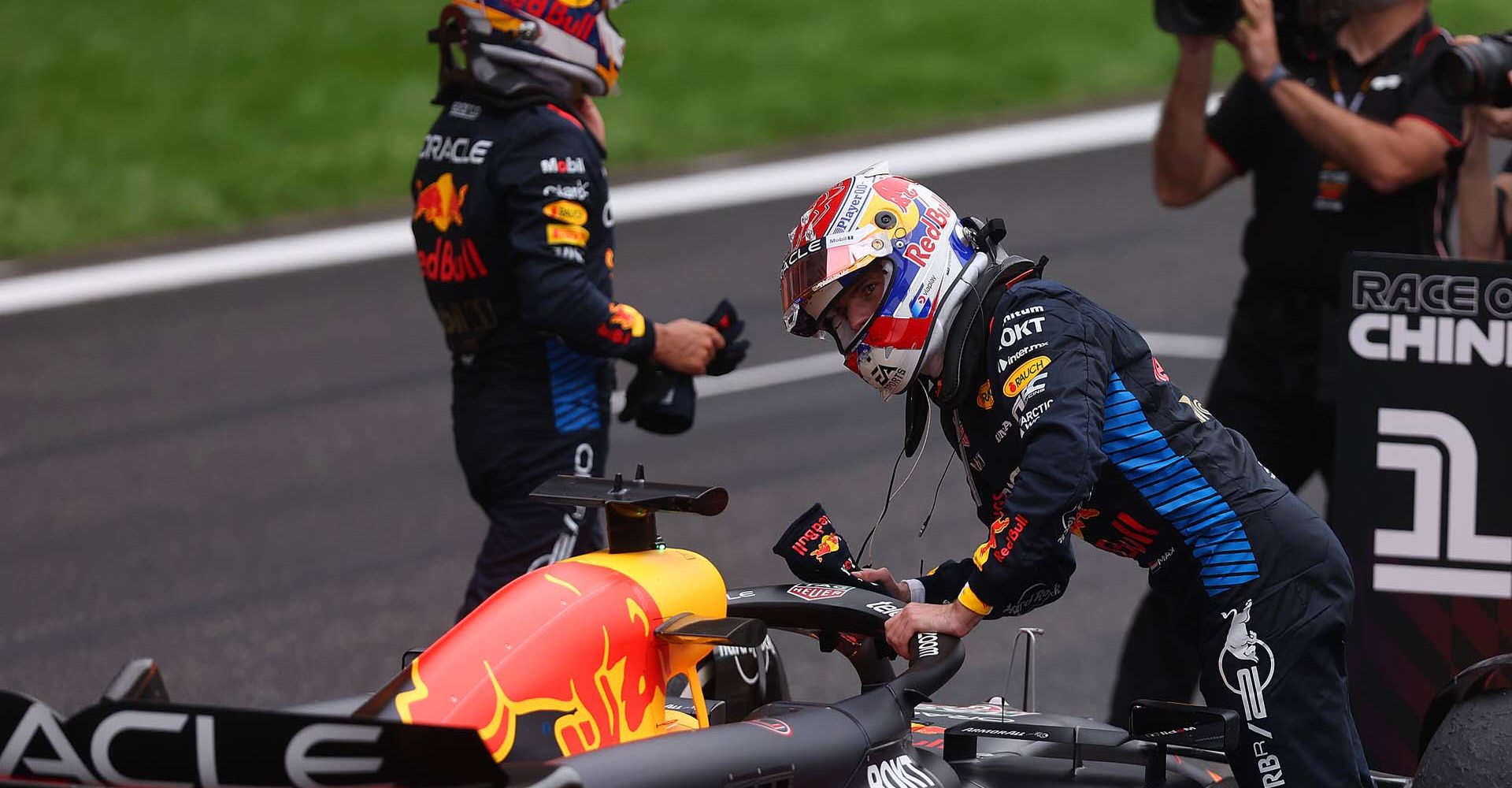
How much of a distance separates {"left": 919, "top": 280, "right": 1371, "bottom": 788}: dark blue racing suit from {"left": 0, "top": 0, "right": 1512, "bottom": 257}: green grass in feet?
36.9

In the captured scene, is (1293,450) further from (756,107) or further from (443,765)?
(756,107)

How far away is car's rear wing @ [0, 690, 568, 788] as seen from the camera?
11.3 ft

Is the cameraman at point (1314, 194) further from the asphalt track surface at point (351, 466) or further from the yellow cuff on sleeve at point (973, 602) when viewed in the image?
the yellow cuff on sleeve at point (973, 602)

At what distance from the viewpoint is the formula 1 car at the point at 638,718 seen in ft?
11.4

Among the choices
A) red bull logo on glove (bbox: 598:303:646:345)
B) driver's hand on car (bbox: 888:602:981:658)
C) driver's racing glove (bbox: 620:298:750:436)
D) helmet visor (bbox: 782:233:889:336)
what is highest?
helmet visor (bbox: 782:233:889:336)

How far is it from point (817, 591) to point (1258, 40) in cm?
250

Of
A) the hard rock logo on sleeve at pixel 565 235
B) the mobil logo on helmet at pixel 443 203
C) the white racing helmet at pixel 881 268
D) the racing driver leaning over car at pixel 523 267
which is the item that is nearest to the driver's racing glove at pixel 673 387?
the racing driver leaning over car at pixel 523 267

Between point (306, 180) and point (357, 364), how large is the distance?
4359 mm

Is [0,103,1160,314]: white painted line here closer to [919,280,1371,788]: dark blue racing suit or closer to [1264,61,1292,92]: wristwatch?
[1264,61,1292,92]: wristwatch

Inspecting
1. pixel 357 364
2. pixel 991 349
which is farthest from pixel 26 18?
pixel 991 349

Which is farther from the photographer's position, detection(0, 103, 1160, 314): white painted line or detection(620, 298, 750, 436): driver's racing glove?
detection(0, 103, 1160, 314): white painted line

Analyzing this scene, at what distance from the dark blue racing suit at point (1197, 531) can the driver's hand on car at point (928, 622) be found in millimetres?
40

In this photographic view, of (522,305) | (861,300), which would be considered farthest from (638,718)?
(522,305)

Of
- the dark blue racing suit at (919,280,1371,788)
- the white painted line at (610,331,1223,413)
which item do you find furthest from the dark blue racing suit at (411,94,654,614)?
the white painted line at (610,331,1223,413)
